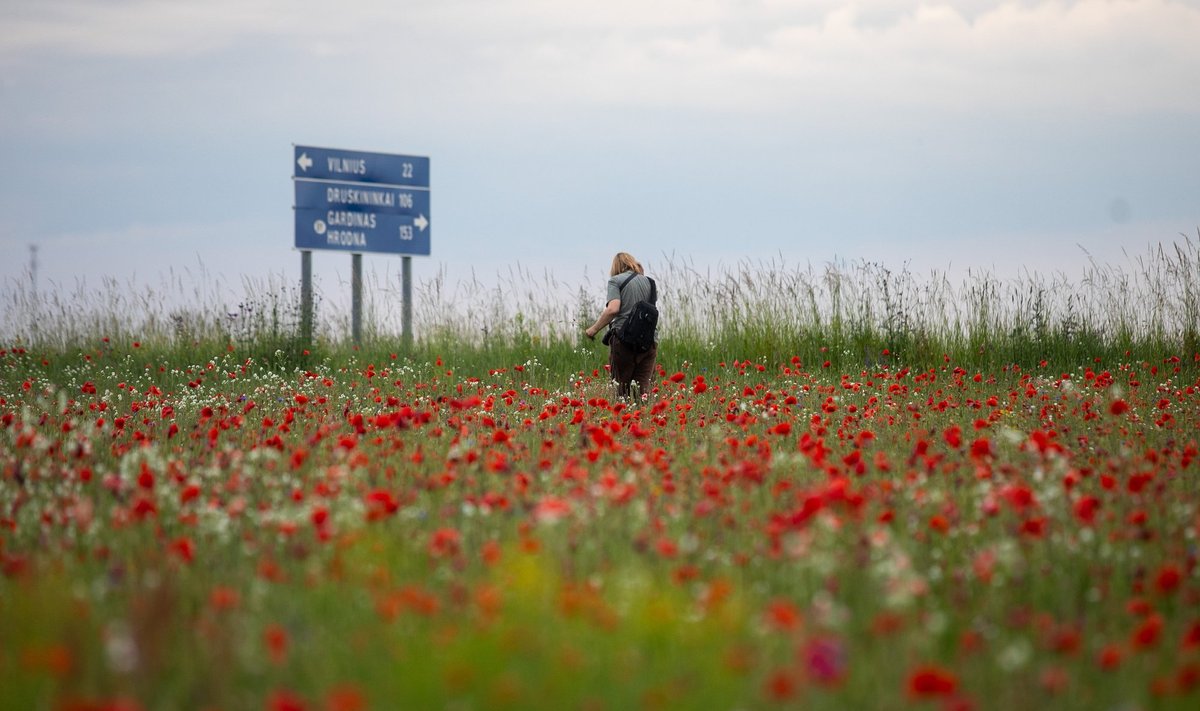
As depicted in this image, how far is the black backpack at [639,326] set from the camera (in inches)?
421

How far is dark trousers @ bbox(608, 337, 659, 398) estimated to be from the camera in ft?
36.0

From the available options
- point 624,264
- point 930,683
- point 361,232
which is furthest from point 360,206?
point 930,683

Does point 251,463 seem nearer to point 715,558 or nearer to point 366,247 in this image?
point 715,558

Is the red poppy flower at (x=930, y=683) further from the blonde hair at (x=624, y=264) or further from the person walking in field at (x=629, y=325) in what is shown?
the blonde hair at (x=624, y=264)

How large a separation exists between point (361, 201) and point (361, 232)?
21.3 inches

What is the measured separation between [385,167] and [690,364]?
27.8ft

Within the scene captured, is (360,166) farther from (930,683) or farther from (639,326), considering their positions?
(930,683)

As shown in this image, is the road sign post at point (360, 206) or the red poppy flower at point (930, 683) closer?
the red poppy flower at point (930, 683)

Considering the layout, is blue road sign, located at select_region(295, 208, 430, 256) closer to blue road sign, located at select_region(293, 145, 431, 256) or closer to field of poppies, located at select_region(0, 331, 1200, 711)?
blue road sign, located at select_region(293, 145, 431, 256)

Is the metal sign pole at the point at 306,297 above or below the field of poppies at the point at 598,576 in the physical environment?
above

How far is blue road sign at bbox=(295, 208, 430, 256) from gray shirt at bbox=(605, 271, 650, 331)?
9.75 metres

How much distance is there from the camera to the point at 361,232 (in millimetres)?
19750

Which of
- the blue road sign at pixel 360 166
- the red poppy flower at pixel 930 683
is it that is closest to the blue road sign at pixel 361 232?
the blue road sign at pixel 360 166

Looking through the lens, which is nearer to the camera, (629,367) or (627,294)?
(627,294)
